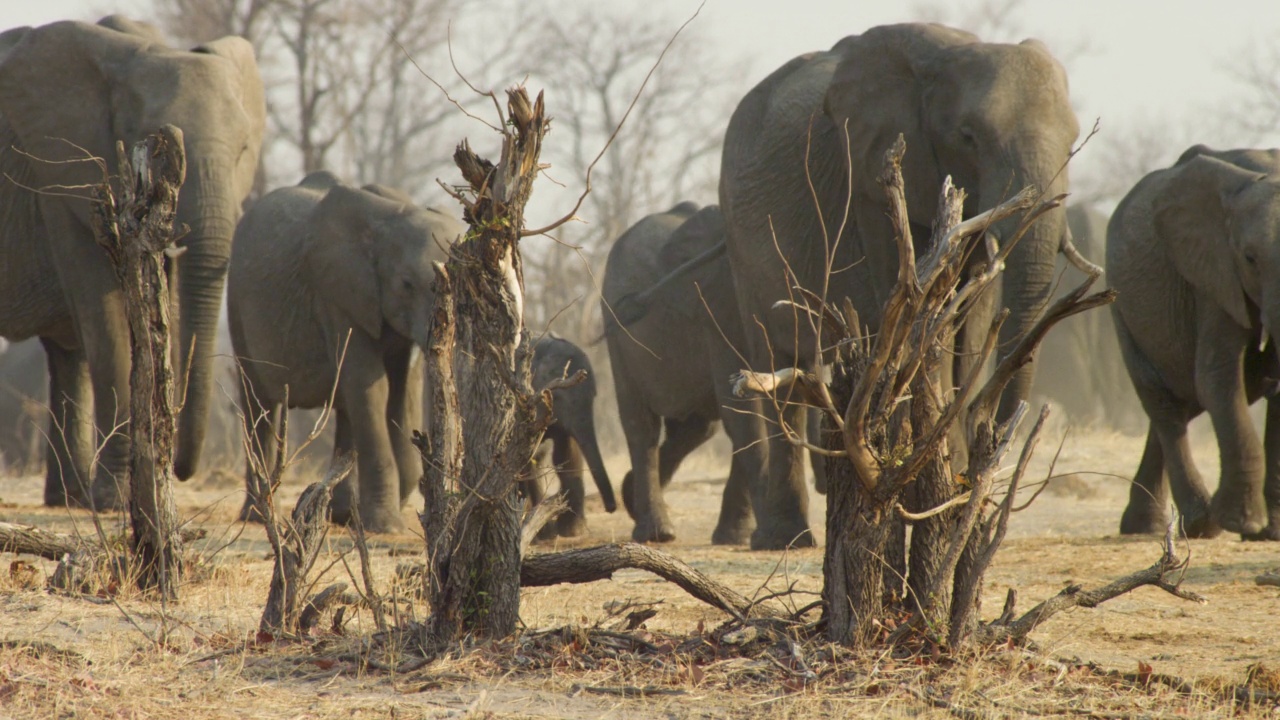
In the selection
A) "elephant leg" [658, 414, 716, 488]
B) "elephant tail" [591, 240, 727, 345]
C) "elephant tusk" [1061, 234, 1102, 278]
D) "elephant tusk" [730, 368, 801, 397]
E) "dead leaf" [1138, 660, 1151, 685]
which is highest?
"elephant tail" [591, 240, 727, 345]

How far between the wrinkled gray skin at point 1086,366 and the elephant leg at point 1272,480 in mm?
15227

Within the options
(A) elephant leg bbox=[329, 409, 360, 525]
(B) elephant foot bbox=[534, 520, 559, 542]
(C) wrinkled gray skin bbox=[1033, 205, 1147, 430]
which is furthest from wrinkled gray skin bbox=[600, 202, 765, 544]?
(C) wrinkled gray skin bbox=[1033, 205, 1147, 430]

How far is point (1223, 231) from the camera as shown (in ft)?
29.3

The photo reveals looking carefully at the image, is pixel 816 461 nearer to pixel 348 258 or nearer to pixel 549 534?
pixel 549 534

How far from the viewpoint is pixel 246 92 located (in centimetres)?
1090

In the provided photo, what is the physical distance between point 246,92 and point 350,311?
6.07 ft

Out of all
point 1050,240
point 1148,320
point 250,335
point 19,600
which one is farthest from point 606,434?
point 19,600

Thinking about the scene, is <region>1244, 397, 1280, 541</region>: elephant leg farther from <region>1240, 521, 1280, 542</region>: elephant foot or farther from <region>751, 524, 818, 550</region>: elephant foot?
<region>751, 524, 818, 550</region>: elephant foot

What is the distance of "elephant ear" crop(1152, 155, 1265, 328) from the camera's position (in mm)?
8812

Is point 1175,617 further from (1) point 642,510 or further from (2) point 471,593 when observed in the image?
(1) point 642,510

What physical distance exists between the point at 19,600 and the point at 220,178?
4.09 m

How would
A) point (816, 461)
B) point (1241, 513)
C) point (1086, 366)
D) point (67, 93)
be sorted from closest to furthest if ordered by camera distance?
point (1241, 513) → point (67, 93) → point (816, 461) → point (1086, 366)

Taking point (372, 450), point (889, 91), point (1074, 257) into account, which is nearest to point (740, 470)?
point (372, 450)

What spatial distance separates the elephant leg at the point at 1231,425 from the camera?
873 centimetres
